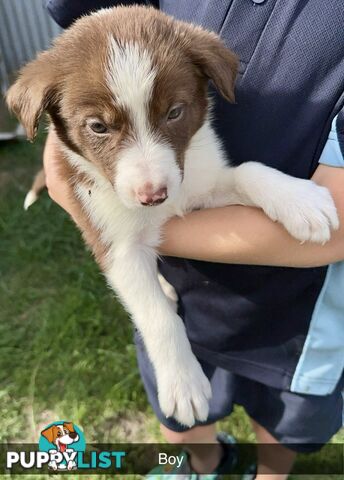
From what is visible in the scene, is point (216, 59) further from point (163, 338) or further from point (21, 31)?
point (21, 31)

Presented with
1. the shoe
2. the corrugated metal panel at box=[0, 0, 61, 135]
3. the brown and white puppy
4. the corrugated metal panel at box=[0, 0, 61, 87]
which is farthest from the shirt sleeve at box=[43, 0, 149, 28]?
the corrugated metal panel at box=[0, 0, 61, 87]

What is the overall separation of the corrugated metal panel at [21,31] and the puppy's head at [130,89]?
3.90m

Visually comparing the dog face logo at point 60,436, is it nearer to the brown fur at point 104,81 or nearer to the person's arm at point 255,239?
the person's arm at point 255,239

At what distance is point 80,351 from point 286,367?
1628mm

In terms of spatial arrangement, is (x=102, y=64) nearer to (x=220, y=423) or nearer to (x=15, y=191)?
(x=220, y=423)

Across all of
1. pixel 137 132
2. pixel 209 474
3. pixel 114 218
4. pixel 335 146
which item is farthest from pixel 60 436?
pixel 335 146

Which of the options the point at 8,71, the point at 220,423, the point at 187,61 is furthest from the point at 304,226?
the point at 8,71

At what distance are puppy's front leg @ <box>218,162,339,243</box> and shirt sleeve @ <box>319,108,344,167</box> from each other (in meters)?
0.11

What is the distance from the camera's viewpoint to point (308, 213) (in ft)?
5.68

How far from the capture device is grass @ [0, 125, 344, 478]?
309cm

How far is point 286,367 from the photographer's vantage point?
6.98 feet

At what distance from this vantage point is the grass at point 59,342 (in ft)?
10.1

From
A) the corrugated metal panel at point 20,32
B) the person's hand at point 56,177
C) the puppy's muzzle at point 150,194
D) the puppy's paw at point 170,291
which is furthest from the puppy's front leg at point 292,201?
the corrugated metal panel at point 20,32

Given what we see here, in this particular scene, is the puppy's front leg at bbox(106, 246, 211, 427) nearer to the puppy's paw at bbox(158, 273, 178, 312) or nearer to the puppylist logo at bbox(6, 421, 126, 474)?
the puppy's paw at bbox(158, 273, 178, 312)
